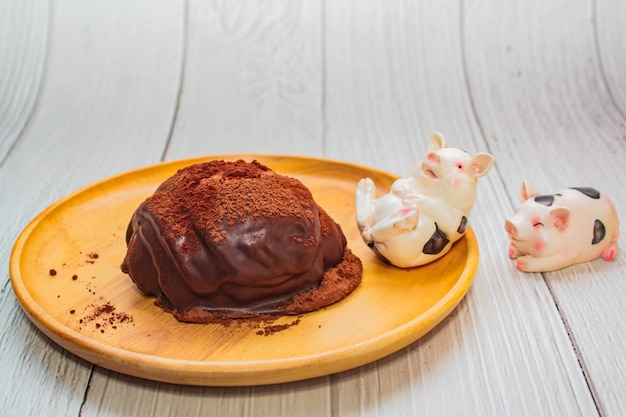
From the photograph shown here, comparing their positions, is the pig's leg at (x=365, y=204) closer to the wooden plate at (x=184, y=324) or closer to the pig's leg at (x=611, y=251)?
the wooden plate at (x=184, y=324)

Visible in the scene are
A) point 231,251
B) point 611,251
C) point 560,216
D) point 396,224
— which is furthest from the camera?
point 611,251

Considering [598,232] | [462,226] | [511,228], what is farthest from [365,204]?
[598,232]

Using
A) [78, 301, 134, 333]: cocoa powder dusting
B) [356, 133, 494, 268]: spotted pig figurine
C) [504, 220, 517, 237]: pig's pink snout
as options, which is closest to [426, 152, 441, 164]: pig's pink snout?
[356, 133, 494, 268]: spotted pig figurine

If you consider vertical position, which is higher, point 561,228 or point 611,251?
point 561,228

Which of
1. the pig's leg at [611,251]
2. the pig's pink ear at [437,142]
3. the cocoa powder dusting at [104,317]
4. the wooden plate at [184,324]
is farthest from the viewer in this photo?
the pig's leg at [611,251]

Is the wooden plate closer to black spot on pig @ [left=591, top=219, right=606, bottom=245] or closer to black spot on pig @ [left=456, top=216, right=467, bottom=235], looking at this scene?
black spot on pig @ [left=456, top=216, right=467, bottom=235]

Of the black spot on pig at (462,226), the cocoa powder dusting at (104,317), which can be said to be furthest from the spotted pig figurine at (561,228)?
the cocoa powder dusting at (104,317)

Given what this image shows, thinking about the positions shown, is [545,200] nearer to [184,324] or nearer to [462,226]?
[462,226]

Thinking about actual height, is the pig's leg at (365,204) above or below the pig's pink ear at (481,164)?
below
